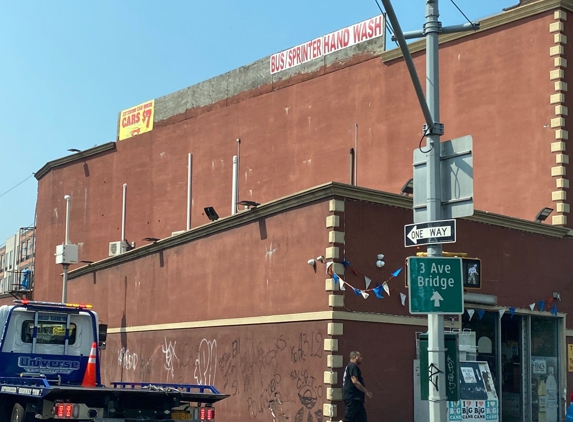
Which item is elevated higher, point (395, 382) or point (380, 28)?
point (380, 28)

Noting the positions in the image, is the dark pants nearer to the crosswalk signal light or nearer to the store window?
the crosswalk signal light

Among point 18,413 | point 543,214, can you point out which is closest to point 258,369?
point 18,413

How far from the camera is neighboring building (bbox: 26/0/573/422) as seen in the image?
1694 centimetres

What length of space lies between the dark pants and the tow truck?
2.33 metres

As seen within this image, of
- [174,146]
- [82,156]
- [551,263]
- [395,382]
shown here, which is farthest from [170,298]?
[82,156]

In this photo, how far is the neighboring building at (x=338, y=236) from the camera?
55.6 feet

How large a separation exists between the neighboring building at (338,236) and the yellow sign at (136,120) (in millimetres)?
3455

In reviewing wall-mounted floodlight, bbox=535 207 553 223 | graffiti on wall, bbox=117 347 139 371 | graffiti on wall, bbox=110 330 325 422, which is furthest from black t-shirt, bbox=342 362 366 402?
graffiti on wall, bbox=117 347 139 371

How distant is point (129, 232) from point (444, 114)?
631 inches

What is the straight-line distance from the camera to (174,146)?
34031mm

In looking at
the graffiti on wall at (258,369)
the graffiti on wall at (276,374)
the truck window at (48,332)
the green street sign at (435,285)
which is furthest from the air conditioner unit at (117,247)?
the green street sign at (435,285)

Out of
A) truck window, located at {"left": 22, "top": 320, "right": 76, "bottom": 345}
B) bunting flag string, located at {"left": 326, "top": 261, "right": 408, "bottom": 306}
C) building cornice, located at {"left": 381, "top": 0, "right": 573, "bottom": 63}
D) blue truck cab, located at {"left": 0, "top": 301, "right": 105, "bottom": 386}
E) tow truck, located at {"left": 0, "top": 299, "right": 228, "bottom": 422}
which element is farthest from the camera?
building cornice, located at {"left": 381, "top": 0, "right": 573, "bottom": 63}

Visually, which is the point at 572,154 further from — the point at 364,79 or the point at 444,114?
the point at 364,79

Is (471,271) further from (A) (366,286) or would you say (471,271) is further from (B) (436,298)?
(A) (366,286)
